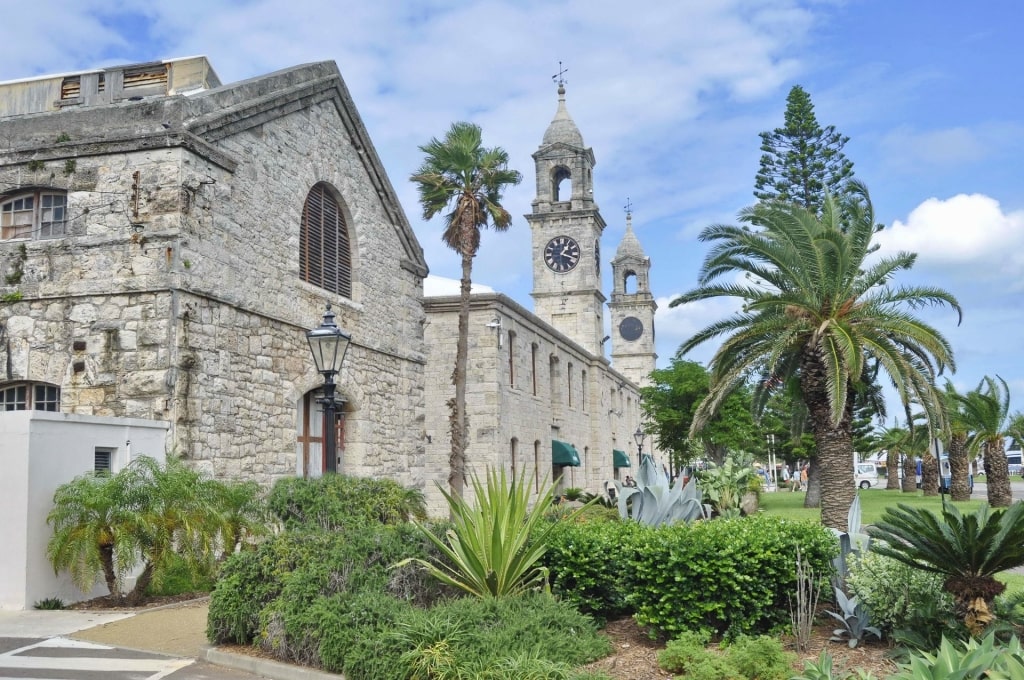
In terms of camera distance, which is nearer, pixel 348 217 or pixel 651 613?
pixel 651 613

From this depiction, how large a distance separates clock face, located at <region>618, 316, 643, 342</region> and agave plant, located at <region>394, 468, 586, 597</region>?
71.3m

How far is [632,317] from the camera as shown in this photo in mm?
79438

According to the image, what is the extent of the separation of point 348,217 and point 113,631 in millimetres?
10579

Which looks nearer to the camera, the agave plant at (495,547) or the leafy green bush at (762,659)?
the leafy green bush at (762,659)

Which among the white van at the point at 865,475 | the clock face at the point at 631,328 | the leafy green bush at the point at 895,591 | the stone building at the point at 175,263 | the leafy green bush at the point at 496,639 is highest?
the clock face at the point at 631,328

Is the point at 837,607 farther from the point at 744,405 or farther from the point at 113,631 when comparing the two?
the point at 744,405

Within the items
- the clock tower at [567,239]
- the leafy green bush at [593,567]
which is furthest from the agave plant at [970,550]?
the clock tower at [567,239]

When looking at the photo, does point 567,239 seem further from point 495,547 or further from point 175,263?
point 495,547

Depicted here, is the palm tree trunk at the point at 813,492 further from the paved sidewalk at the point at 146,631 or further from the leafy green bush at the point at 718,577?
the paved sidewalk at the point at 146,631

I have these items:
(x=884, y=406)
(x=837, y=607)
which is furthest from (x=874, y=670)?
(x=884, y=406)

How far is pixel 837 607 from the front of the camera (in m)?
7.88

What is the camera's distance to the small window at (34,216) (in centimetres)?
1294

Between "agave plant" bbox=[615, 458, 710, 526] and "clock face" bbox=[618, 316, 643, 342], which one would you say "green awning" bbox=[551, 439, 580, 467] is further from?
"clock face" bbox=[618, 316, 643, 342]

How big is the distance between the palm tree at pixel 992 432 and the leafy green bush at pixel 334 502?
21.2 metres
